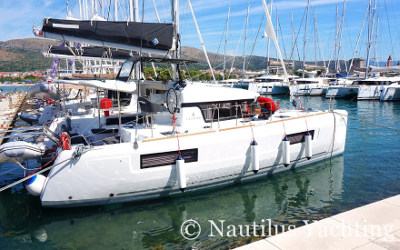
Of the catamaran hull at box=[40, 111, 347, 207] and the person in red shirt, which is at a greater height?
the person in red shirt

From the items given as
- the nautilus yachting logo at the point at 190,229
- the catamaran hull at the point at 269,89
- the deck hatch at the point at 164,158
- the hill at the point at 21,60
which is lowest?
the nautilus yachting logo at the point at 190,229

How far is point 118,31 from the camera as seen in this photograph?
28.3 feet

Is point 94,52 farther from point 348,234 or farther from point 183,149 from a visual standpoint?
point 348,234

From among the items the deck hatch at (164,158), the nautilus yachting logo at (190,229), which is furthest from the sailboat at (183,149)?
the nautilus yachting logo at (190,229)

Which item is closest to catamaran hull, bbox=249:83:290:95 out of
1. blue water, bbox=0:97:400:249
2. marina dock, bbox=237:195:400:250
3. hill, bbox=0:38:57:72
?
blue water, bbox=0:97:400:249

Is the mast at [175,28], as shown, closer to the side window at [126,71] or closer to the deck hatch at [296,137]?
the side window at [126,71]

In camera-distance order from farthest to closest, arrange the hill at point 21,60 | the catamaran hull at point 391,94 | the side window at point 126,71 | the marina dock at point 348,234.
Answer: the hill at point 21,60, the catamaran hull at point 391,94, the side window at point 126,71, the marina dock at point 348,234

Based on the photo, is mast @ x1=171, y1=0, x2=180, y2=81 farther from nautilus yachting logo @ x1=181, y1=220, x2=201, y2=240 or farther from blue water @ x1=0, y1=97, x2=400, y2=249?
nautilus yachting logo @ x1=181, y1=220, x2=201, y2=240

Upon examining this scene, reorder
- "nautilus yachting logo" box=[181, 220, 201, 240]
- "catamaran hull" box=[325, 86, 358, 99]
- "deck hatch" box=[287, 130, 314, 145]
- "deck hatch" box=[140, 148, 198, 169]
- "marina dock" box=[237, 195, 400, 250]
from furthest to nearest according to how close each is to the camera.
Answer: "catamaran hull" box=[325, 86, 358, 99] → "deck hatch" box=[287, 130, 314, 145] → "deck hatch" box=[140, 148, 198, 169] → "nautilus yachting logo" box=[181, 220, 201, 240] → "marina dock" box=[237, 195, 400, 250]

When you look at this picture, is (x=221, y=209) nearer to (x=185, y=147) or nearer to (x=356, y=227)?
(x=185, y=147)

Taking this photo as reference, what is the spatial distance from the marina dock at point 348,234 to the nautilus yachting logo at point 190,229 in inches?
73.1

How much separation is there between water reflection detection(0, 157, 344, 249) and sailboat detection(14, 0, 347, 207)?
318 millimetres

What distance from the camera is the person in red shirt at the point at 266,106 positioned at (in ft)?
31.3

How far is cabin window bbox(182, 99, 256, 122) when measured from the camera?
28.1 ft
